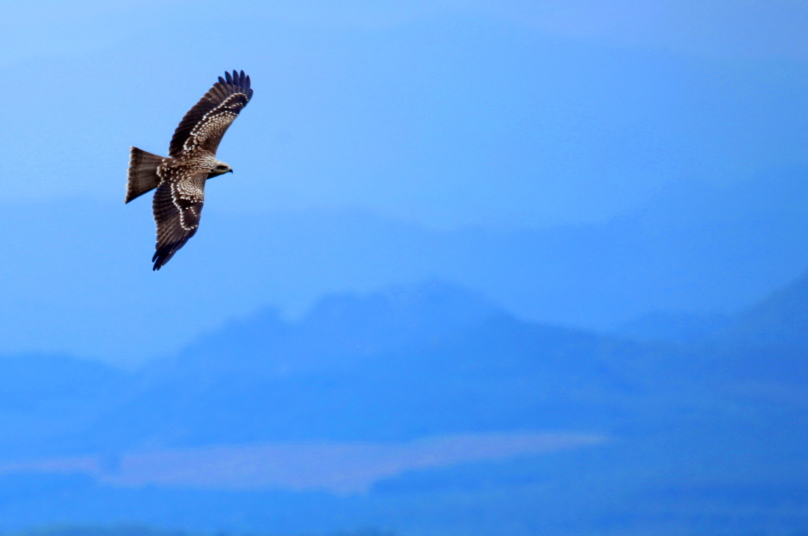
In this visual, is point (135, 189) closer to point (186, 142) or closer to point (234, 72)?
point (186, 142)

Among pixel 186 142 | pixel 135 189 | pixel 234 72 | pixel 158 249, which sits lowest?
pixel 158 249

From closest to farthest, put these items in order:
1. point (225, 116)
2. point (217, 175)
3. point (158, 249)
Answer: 1. point (158, 249)
2. point (217, 175)
3. point (225, 116)

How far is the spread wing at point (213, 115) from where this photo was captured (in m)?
15.9

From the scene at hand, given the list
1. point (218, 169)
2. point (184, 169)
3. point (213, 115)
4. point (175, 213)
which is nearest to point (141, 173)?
point (184, 169)

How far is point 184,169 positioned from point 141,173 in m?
0.60

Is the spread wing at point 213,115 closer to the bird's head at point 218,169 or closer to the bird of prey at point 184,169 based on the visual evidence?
the bird of prey at point 184,169

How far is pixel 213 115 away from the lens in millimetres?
16516

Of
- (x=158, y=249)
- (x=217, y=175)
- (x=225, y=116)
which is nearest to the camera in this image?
(x=158, y=249)

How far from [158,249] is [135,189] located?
114 cm

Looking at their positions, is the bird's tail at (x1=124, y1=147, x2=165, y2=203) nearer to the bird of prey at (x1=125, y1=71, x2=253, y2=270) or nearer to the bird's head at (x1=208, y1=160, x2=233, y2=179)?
the bird of prey at (x1=125, y1=71, x2=253, y2=270)

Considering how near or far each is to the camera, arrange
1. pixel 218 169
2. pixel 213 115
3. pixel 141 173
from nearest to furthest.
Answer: pixel 141 173, pixel 218 169, pixel 213 115

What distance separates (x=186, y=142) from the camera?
52.2 ft

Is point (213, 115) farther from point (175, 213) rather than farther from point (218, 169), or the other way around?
point (175, 213)

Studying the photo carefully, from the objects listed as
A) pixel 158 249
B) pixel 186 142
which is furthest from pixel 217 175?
pixel 158 249
